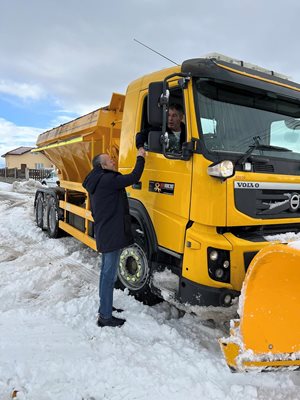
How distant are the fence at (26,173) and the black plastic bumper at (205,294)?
1202 inches

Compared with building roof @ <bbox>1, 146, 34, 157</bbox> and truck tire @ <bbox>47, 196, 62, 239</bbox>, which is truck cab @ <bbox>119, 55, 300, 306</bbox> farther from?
building roof @ <bbox>1, 146, 34, 157</bbox>

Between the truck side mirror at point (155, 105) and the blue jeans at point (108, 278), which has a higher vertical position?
the truck side mirror at point (155, 105)

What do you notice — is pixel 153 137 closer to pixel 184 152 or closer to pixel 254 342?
pixel 184 152

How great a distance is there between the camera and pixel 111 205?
3918 millimetres

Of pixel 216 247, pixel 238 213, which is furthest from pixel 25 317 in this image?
pixel 238 213

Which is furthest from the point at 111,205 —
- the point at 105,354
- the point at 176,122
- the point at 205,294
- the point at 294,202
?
the point at 294,202

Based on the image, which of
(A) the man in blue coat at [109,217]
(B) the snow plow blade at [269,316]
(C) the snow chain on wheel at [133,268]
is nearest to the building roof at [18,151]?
(C) the snow chain on wheel at [133,268]

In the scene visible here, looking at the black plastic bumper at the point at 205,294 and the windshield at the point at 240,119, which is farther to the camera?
the windshield at the point at 240,119

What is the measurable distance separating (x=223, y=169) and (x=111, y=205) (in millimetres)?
1317

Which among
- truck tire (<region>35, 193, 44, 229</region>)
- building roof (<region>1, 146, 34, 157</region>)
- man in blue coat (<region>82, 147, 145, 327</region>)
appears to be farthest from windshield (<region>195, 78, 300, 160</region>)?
building roof (<region>1, 146, 34, 157</region>)

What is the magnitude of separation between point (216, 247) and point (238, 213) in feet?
1.31

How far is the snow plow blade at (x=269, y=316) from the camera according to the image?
248 centimetres

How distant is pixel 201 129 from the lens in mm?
3523

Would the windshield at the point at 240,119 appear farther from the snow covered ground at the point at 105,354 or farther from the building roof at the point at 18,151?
the building roof at the point at 18,151
